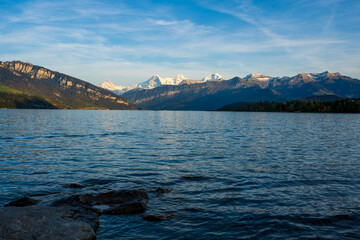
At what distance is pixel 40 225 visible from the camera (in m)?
11.5

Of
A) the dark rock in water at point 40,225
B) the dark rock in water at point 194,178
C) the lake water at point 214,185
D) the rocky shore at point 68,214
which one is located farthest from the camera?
the dark rock in water at point 194,178

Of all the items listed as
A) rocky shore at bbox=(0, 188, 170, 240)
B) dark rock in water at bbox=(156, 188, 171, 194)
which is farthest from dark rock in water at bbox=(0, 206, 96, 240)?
dark rock in water at bbox=(156, 188, 171, 194)

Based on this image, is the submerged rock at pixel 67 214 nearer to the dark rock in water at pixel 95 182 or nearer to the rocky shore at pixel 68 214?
the rocky shore at pixel 68 214

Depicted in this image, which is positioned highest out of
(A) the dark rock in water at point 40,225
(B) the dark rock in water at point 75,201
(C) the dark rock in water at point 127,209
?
(A) the dark rock in water at point 40,225

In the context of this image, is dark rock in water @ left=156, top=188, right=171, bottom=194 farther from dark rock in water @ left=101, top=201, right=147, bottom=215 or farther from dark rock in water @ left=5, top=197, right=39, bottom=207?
dark rock in water @ left=5, top=197, right=39, bottom=207

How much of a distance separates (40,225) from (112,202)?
5.59 m

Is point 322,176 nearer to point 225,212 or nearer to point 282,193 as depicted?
point 282,193

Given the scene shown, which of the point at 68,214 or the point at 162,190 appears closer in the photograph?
the point at 68,214

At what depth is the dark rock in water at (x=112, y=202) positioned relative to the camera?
15.6m

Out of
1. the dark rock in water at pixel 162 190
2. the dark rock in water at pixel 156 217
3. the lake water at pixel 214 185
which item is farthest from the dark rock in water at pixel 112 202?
the dark rock in water at pixel 162 190

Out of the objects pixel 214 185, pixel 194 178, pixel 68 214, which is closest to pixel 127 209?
pixel 68 214

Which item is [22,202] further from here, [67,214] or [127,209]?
[127,209]

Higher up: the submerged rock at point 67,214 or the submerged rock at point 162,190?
the submerged rock at point 67,214

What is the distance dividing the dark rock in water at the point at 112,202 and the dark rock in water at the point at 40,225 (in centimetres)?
242
